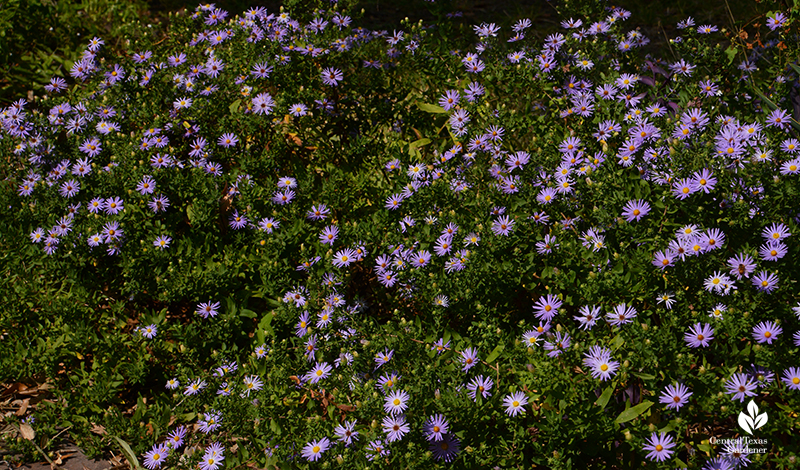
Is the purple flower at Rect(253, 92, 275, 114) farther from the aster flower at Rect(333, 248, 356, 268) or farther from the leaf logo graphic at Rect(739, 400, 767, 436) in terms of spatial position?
the leaf logo graphic at Rect(739, 400, 767, 436)

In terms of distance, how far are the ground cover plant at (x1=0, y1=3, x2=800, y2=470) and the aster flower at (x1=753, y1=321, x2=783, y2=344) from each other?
0.04ft

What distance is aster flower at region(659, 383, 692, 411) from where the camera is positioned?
219 cm

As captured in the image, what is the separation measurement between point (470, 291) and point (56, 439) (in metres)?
2.15

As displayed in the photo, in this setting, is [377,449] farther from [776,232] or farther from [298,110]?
[298,110]

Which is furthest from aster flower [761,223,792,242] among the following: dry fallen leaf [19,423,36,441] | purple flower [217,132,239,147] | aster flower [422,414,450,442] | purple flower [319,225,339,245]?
dry fallen leaf [19,423,36,441]

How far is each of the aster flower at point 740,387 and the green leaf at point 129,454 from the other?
2.48 metres

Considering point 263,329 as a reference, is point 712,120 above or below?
above

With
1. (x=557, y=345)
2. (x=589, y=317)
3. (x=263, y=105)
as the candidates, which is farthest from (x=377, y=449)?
(x=263, y=105)

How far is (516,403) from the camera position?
2338mm

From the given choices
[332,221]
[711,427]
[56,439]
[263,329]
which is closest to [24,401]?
[56,439]

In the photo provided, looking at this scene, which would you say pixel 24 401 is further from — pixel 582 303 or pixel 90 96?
pixel 582 303

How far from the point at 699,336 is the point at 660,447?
0.42m

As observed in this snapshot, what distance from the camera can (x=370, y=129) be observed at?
3.92 meters

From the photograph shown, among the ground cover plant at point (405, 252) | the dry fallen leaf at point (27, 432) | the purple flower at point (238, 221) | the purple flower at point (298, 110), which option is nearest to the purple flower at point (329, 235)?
the ground cover plant at point (405, 252)
